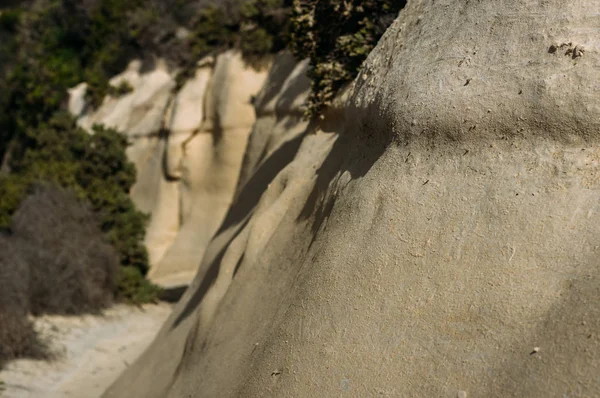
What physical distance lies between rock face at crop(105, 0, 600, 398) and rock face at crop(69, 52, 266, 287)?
929 centimetres

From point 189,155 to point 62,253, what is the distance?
14.0ft

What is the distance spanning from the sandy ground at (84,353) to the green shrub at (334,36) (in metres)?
4.19

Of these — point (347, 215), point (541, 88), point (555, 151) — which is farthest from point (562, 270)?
point (347, 215)

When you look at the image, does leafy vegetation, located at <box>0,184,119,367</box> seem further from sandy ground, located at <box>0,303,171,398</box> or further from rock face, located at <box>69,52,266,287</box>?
rock face, located at <box>69,52,266,287</box>

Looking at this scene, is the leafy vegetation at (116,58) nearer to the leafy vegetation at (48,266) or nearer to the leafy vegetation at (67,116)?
the leafy vegetation at (67,116)

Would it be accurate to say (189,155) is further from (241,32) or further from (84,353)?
(84,353)

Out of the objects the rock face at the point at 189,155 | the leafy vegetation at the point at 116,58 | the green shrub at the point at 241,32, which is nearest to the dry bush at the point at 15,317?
the leafy vegetation at the point at 116,58

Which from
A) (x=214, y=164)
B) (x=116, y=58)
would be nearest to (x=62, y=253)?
(x=214, y=164)

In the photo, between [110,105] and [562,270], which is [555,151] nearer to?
[562,270]

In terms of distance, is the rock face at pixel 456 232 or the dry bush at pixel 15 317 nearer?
the rock face at pixel 456 232

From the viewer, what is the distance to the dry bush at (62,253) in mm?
10625

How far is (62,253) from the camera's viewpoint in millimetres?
11250

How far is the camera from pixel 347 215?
406cm

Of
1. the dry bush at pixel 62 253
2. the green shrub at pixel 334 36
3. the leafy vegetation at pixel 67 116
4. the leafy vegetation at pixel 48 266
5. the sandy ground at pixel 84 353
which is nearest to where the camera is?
the green shrub at pixel 334 36
